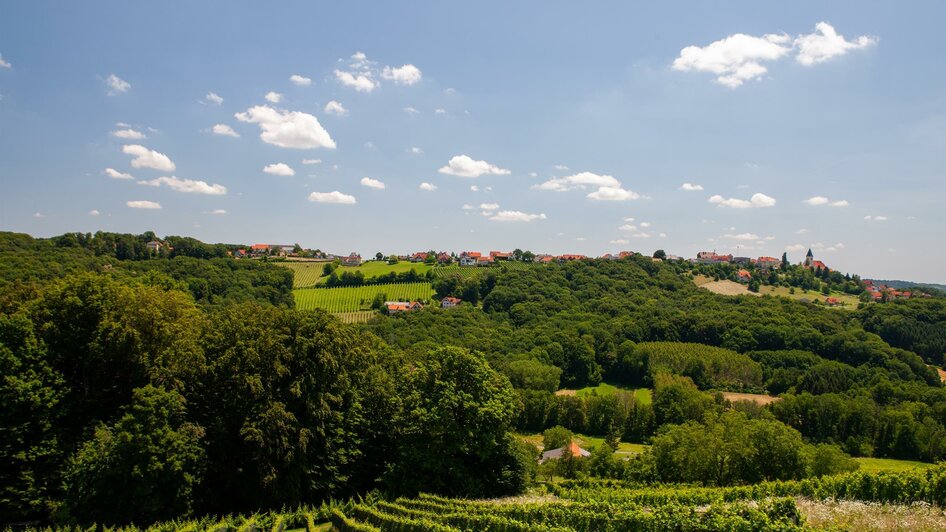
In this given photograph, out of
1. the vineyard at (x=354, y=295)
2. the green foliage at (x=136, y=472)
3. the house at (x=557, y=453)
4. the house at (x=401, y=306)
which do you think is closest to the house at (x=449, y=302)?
the vineyard at (x=354, y=295)

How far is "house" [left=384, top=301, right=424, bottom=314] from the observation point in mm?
124475

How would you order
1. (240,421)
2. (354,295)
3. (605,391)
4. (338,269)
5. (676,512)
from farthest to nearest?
(338,269)
(354,295)
(605,391)
(240,421)
(676,512)

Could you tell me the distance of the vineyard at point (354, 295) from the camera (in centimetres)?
12538

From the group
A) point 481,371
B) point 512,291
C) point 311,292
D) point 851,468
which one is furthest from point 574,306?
point 481,371

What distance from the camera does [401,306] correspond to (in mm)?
127938

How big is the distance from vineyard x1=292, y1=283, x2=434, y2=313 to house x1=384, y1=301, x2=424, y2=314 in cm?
432

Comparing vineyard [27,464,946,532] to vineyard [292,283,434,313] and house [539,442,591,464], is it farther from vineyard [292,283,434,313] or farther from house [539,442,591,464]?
vineyard [292,283,434,313]

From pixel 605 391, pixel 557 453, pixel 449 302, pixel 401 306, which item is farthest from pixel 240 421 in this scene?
pixel 449 302

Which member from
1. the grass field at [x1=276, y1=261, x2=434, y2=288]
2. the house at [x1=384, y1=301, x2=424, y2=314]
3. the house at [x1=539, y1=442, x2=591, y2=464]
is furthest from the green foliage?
the grass field at [x1=276, y1=261, x2=434, y2=288]

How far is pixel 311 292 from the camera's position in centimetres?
13388

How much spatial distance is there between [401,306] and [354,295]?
1625 cm

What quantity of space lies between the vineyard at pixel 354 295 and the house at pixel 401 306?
14.2ft

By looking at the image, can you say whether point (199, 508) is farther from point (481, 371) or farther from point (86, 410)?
point (481, 371)

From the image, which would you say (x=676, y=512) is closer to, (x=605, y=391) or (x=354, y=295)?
(x=605, y=391)
